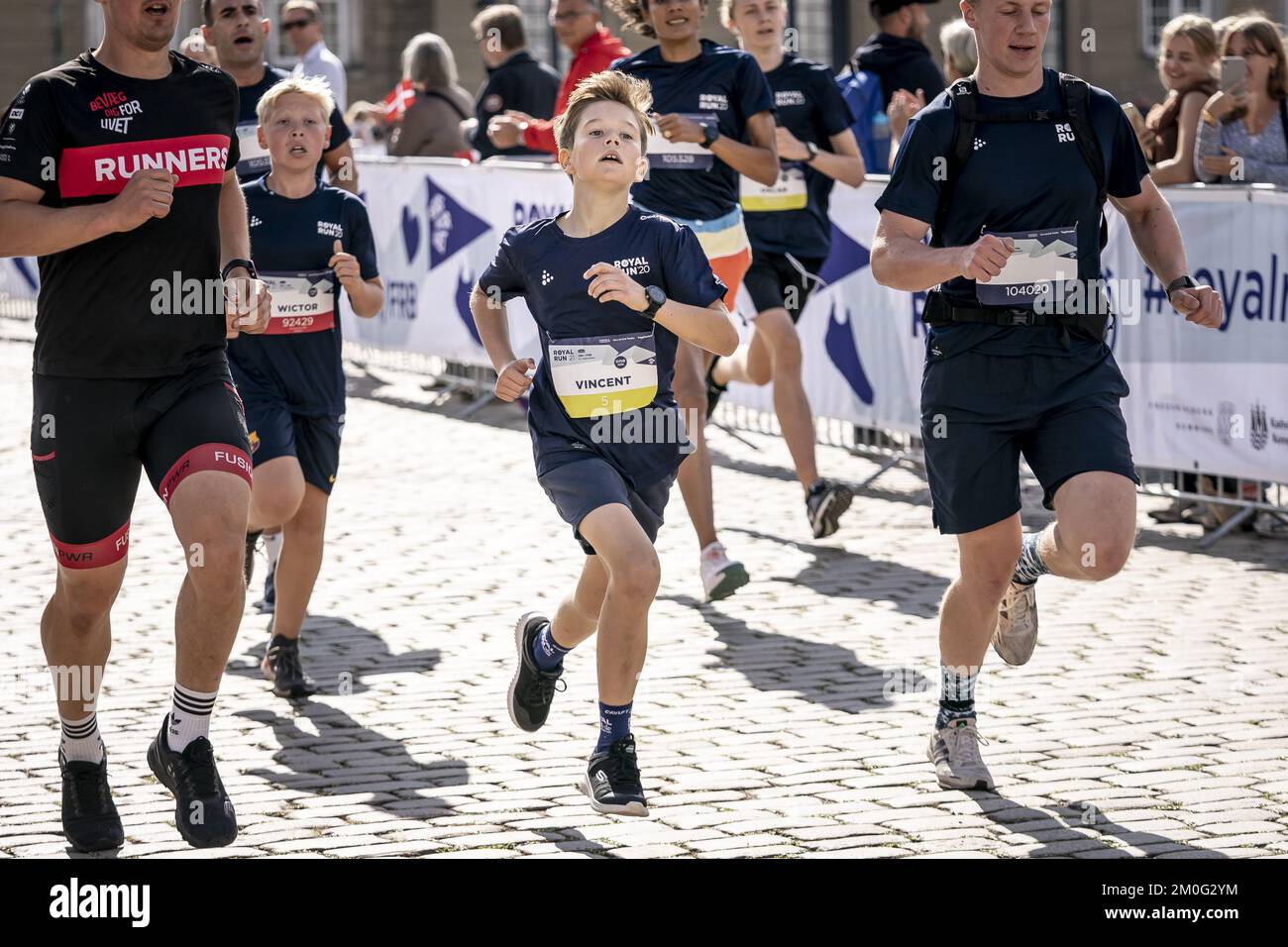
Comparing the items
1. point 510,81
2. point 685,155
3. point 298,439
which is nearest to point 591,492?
point 298,439

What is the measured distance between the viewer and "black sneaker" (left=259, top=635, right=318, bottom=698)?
7258mm

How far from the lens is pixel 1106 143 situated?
229 inches

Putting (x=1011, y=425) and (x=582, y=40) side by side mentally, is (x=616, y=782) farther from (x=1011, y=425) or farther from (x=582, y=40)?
(x=582, y=40)

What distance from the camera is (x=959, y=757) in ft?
19.6

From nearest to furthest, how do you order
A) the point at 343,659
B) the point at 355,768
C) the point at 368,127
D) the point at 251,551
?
the point at 355,768 < the point at 343,659 < the point at 251,551 < the point at 368,127

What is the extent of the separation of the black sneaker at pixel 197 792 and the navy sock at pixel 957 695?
202 centimetres

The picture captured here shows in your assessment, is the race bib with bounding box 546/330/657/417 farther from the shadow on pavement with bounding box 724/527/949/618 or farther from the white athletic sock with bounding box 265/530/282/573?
the shadow on pavement with bounding box 724/527/949/618

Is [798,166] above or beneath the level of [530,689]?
above

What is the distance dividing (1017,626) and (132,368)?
2732 mm

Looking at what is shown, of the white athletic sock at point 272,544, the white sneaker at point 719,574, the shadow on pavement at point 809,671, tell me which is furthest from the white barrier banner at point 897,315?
the white athletic sock at point 272,544

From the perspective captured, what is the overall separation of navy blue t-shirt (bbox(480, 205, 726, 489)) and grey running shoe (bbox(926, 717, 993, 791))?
3.61 feet

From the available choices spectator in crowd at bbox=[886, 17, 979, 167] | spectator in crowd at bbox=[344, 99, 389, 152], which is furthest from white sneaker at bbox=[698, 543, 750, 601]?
spectator in crowd at bbox=[344, 99, 389, 152]

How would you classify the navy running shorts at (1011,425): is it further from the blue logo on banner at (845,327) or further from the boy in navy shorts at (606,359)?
the blue logo on banner at (845,327)
